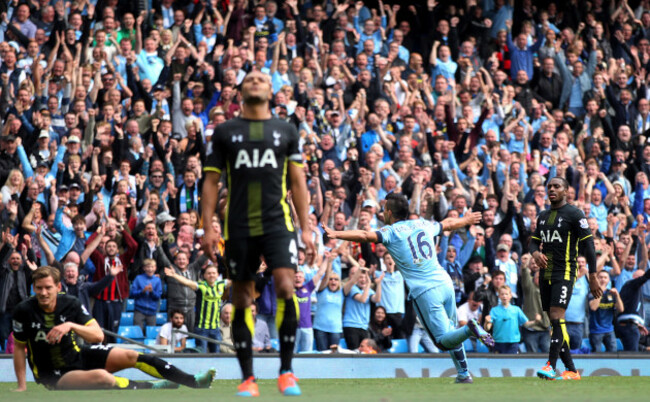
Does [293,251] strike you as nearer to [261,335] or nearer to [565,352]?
[565,352]

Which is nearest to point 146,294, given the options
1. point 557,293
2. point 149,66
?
point 149,66

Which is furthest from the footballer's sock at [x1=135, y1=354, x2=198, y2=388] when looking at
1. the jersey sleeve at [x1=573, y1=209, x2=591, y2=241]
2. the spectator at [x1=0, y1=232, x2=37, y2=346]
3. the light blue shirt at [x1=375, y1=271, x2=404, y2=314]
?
the light blue shirt at [x1=375, y1=271, x2=404, y2=314]

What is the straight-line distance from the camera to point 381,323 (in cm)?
1734

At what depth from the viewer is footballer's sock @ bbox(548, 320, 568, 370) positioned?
1162 cm

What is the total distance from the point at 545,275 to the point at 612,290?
6175 mm

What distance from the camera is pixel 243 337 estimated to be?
8.06m

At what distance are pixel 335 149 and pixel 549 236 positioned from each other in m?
8.21

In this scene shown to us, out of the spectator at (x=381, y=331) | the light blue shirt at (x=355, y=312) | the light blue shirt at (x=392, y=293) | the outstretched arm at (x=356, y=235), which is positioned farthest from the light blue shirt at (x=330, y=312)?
the outstretched arm at (x=356, y=235)

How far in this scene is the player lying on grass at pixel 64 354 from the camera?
30.8ft

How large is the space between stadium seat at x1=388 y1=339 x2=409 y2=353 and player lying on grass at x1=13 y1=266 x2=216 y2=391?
7.95 m

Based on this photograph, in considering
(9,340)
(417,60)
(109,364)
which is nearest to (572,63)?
(417,60)

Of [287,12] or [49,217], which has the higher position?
[287,12]

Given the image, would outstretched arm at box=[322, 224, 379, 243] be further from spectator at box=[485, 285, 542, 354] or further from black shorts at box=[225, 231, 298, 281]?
spectator at box=[485, 285, 542, 354]

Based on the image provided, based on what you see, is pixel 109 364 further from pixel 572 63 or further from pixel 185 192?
pixel 572 63
